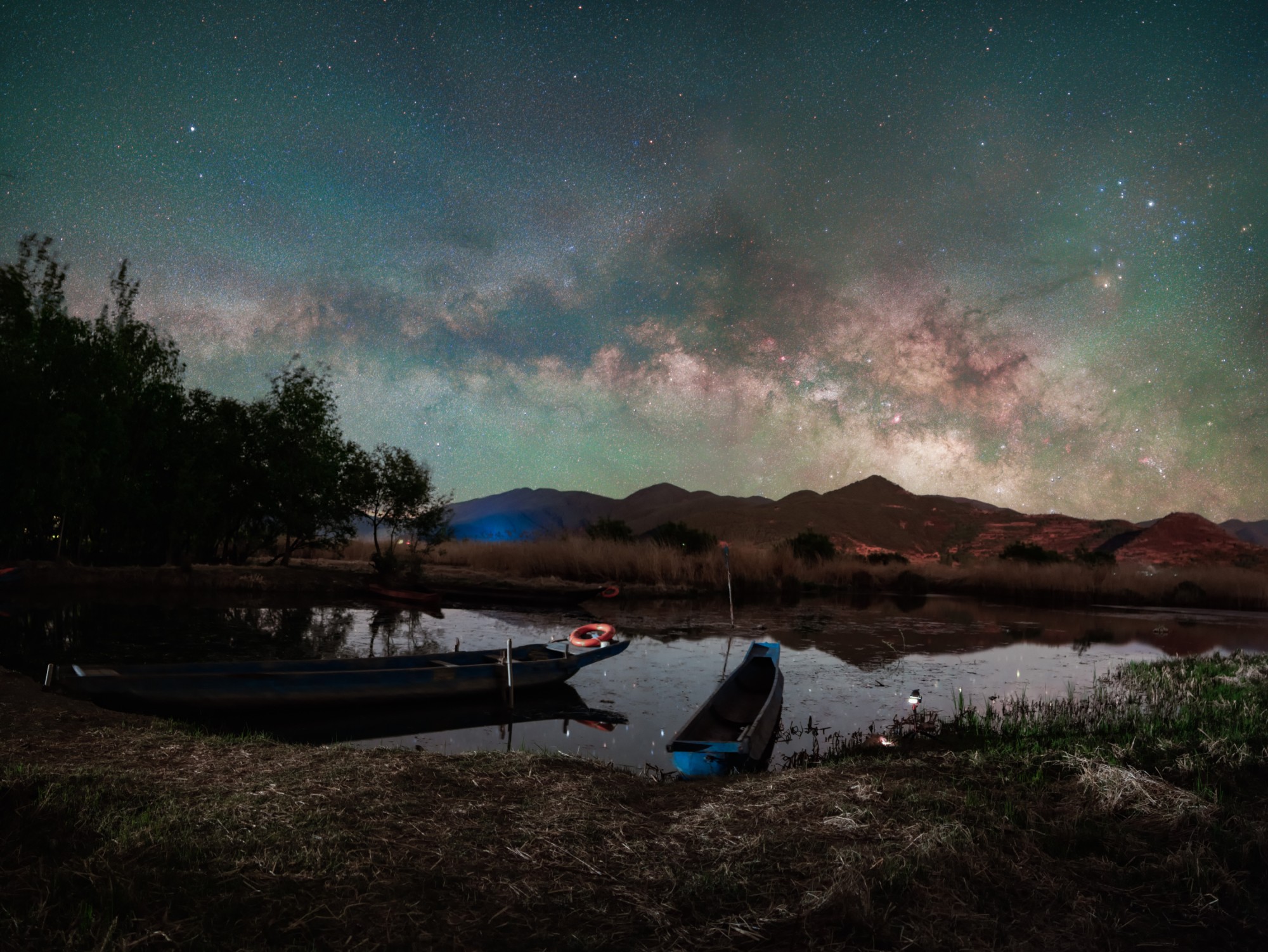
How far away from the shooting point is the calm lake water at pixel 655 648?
1155 centimetres

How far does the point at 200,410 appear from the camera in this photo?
107 ft

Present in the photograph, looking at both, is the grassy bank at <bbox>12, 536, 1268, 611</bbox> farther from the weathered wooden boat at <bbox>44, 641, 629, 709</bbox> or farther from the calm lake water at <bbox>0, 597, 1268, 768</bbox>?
the weathered wooden boat at <bbox>44, 641, 629, 709</bbox>

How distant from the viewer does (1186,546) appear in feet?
227

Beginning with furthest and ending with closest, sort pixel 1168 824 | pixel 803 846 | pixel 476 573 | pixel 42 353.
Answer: pixel 476 573, pixel 42 353, pixel 1168 824, pixel 803 846

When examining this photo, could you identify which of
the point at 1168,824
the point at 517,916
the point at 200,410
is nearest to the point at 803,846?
the point at 517,916

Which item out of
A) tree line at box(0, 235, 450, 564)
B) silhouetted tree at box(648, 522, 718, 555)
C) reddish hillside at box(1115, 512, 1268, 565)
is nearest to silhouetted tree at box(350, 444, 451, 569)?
tree line at box(0, 235, 450, 564)

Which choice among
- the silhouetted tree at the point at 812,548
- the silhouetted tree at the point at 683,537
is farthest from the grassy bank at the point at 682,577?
the silhouetted tree at the point at 683,537

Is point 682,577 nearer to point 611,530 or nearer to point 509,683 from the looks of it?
point 611,530

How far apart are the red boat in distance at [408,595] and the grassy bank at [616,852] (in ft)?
64.4

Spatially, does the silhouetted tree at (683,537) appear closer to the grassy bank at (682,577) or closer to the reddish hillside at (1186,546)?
the grassy bank at (682,577)

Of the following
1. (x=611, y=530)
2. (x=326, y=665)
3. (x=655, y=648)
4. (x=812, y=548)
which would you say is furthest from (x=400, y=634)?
(x=812, y=548)

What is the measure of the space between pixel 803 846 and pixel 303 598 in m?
28.2

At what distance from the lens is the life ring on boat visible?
14902 mm

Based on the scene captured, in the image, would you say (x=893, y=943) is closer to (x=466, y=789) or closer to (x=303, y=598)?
(x=466, y=789)
